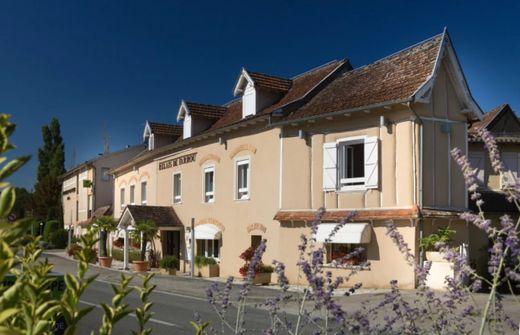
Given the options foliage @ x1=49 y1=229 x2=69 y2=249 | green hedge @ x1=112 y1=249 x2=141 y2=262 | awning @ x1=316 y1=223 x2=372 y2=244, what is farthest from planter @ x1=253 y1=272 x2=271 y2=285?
foliage @ x1=49 y1=229 x2=69 y2=249

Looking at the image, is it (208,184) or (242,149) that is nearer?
(242,149)

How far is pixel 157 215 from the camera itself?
1130 inches

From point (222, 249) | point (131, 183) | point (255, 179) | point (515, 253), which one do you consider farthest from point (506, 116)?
point (515, 253)

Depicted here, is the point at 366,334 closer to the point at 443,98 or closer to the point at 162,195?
the point at 443,98

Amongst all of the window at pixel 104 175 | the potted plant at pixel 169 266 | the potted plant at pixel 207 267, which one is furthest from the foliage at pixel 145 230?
the window at pixel 104 175

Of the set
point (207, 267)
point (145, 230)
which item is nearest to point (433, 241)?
point (207, 267)

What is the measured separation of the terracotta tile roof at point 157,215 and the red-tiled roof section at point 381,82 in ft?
32.6

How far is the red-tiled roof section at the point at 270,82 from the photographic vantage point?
969 inches

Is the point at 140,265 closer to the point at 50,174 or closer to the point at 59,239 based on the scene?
the point at 59,239

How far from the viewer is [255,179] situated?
75.7 feet

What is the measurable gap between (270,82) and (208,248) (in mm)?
7942

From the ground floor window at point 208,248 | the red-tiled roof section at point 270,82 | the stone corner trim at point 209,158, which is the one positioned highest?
the red-tiled roof section at point 270,82

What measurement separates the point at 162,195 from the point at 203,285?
438 inches

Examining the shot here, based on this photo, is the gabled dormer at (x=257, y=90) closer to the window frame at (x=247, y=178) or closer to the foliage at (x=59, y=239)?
the window frame at (x=247, y=178)
